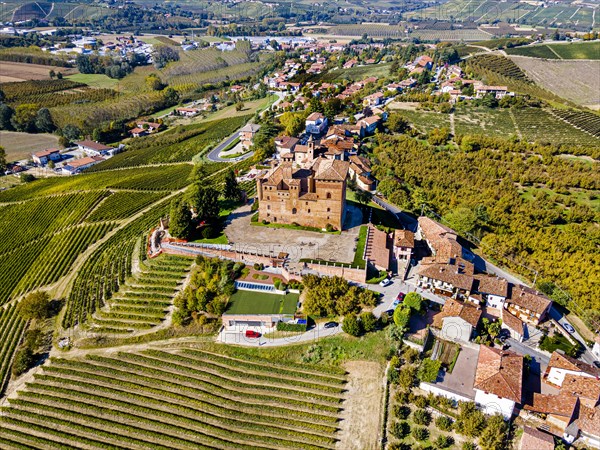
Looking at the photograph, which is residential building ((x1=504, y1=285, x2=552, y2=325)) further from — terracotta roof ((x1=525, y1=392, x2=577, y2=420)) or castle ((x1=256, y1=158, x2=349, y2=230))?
castle ((x1=256, y1=158, x2=349, y2=230))

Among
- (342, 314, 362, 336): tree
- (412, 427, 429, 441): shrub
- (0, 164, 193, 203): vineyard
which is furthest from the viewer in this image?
(0, 164, 193, 203): vineyard

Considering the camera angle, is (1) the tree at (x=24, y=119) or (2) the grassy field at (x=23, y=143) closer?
(2) the grassy field at (x=23, y=143)

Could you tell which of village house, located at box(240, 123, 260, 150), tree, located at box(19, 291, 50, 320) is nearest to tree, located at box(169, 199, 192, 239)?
tree, located at box(19, 291, 50, 320)

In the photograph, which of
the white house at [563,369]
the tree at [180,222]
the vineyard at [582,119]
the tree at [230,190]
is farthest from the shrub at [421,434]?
the vineyard at [582,119]

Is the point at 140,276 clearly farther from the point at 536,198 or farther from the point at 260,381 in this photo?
the point at 536,198

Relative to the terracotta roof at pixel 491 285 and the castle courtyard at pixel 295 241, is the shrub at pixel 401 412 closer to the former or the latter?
the terracotta roof at pixel 491 285

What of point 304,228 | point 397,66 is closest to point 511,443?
point 304,228

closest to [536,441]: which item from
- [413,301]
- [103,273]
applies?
[413,301]

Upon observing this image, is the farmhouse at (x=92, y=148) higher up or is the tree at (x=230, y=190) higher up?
the tree at (x=230, y=190)
